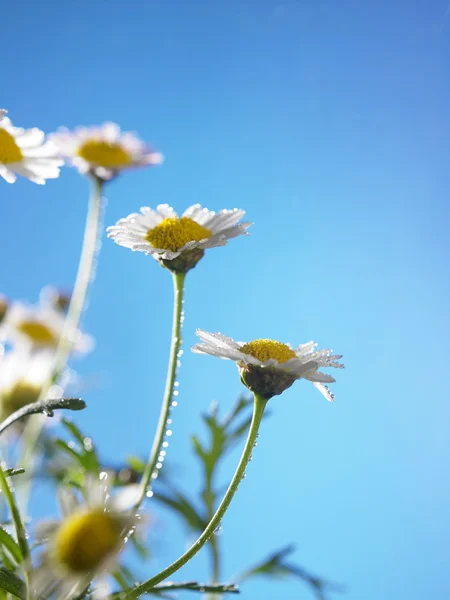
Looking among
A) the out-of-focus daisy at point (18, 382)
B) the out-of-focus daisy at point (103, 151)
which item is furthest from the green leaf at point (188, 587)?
the out-of-focus daisy at point (103, 151)

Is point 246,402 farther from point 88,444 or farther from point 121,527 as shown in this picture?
point 121,527

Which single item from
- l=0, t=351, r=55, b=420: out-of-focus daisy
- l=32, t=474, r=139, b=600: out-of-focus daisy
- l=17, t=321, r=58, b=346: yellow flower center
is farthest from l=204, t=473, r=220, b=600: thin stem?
l=17, t=321, r=58, b=346: yellow flower center

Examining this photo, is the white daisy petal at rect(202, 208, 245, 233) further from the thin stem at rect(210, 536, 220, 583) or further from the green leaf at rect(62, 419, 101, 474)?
the thin stem at rect(210, 536, 220, 583)

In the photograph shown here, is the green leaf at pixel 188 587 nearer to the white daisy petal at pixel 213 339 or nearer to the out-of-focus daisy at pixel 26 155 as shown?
the white daisy petal at pixel 213 339

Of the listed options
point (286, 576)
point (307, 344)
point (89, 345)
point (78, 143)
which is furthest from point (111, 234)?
point (89, 345)

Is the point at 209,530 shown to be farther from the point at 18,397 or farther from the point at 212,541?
the point at 18,397

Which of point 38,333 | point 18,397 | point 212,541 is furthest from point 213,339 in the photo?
point 38,333
